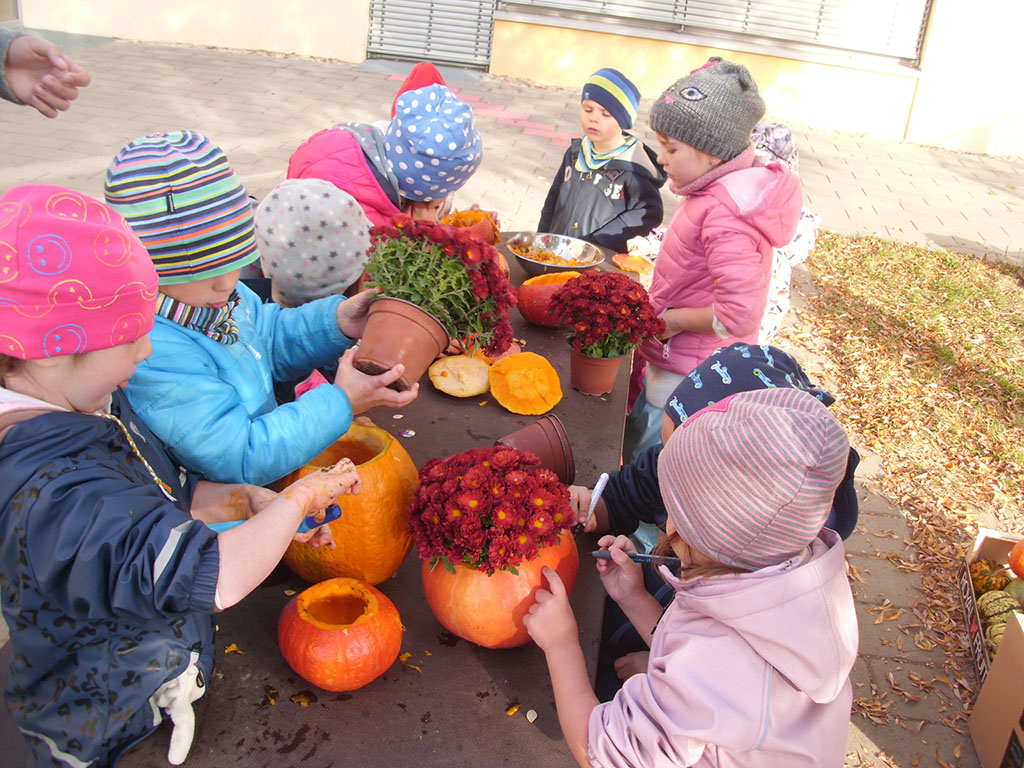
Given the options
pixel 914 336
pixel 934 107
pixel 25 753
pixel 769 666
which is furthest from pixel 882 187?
pixel 25 753

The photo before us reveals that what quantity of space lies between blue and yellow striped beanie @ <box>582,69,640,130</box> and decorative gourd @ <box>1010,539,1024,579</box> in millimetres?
2967

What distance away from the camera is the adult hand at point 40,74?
273 centimetres

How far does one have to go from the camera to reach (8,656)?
1903 mm


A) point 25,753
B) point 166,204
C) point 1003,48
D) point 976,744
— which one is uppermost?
point 1003,48

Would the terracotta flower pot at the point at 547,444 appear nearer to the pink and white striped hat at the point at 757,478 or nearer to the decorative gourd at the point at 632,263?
the pink and white striped hat at the point at 757,478

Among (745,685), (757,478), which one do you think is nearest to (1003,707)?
(745,685)

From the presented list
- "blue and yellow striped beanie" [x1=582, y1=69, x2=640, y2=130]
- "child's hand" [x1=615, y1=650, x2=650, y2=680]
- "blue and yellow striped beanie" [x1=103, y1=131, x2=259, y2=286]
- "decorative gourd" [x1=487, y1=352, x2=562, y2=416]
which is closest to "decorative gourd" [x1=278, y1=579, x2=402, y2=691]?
"child's hand" [x1=615, y1=650, x2=650, y2=680]

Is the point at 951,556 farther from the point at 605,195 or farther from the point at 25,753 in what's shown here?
the point at 25,753

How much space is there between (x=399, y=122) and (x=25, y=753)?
97.7 inches

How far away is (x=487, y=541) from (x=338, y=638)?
379 mm

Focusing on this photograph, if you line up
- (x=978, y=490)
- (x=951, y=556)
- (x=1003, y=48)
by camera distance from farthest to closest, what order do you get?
(x=1003, y=48) → (x=978, y=490) → (x=951, y=556)

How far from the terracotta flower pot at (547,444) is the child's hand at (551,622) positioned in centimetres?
51

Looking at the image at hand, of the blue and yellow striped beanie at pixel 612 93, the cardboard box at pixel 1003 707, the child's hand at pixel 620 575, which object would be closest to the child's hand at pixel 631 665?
the child's hand at pixel 620 575

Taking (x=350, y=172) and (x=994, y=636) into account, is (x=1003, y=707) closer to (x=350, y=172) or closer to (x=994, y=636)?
(x=994, y=636)
